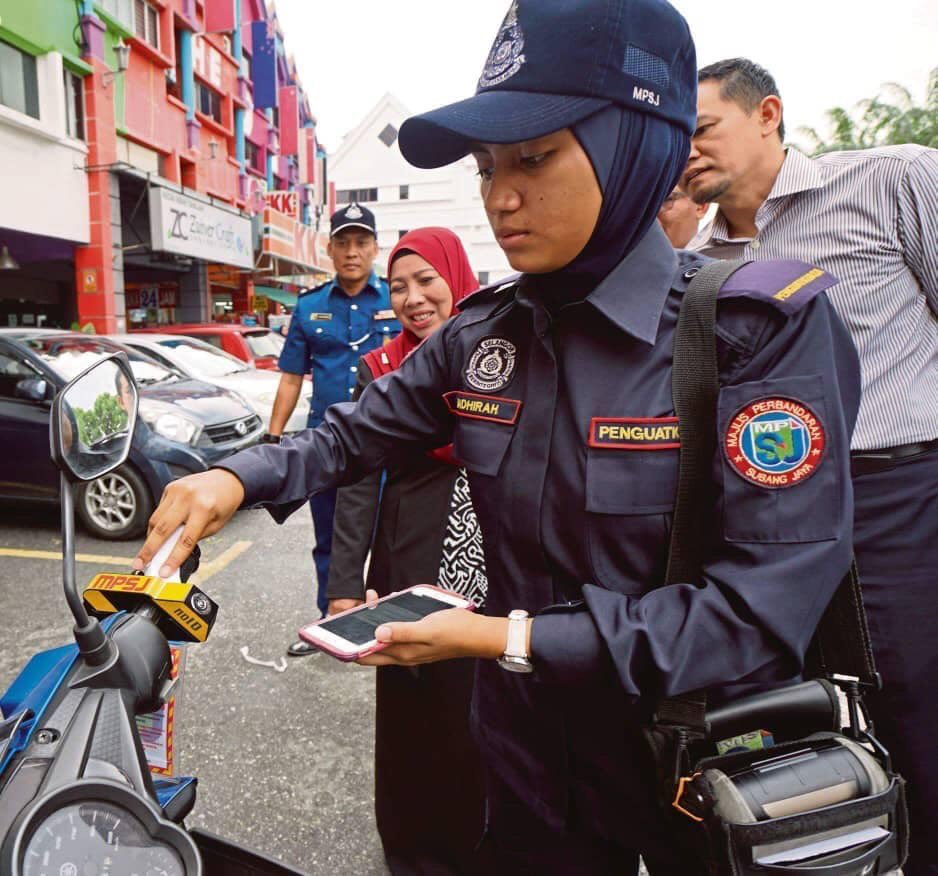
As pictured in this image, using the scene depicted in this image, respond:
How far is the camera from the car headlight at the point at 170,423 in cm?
493

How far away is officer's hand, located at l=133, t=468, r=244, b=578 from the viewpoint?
103 centimetres

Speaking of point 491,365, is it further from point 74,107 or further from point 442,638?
point 74,107

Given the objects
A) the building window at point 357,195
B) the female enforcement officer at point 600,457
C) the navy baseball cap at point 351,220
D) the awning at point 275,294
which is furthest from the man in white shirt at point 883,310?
the building window at point 357,195

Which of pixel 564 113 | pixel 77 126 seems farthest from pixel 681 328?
pixel 77 126

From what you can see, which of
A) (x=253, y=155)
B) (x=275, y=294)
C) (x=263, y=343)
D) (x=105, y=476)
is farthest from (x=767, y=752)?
(x=275, y=294)

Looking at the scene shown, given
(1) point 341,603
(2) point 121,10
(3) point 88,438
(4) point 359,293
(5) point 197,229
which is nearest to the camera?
(3) point 88,438

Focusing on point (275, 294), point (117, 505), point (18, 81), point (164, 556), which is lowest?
point (117, 505)

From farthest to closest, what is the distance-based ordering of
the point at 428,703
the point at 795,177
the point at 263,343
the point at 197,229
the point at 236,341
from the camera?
the point at 197,229
the point at 263,343
the point at 236,341
the point at 428,703
the point at 795,177

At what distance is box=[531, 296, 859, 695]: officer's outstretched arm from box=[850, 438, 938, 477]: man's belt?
79 cm

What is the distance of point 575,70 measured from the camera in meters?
0.89

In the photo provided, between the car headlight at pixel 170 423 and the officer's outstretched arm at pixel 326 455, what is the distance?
13.2 feet

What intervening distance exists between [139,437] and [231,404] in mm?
1010

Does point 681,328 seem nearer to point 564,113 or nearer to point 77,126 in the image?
point 564,113

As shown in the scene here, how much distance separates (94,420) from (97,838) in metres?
0.51
